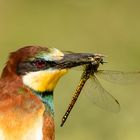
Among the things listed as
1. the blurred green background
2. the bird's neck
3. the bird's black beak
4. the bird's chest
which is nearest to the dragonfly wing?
the bird's black beak

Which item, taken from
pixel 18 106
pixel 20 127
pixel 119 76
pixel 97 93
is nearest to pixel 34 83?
pixel 18 106

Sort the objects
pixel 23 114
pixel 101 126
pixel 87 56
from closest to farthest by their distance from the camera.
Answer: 1. pixel 23 114
2. pixel 87 56
3. pixel 101 126

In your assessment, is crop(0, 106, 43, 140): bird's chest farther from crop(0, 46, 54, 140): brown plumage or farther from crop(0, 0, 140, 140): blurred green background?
crop(0, 0, 140, 140): blurred green background

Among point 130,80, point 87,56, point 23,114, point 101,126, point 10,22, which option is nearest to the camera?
point 23,114

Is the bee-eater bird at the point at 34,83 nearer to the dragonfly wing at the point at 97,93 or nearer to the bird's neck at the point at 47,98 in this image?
the bird's neck at the point at 47,98

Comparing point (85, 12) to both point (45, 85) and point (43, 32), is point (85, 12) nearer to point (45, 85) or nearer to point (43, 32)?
point (43, 32)

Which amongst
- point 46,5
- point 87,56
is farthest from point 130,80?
point 46,5
